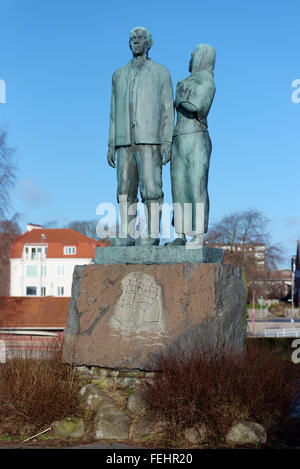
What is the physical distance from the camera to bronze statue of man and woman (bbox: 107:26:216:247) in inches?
268

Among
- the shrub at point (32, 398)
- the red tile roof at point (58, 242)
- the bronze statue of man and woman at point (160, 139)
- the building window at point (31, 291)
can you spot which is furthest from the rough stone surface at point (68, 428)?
the building window at point (31, 291)

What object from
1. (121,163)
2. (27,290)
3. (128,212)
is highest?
(121,163)

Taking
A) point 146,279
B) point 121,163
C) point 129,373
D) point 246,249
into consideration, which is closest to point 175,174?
point 121,163

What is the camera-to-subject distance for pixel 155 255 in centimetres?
660

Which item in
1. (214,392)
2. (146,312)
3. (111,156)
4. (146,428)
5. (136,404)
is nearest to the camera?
(214,392)

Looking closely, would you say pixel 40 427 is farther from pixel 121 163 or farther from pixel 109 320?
pixel 121 163

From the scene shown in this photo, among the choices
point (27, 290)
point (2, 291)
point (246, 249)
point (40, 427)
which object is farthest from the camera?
point (27, 290)

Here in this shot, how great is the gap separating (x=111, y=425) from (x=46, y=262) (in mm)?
46177

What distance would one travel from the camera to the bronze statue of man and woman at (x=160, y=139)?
6.80 meters

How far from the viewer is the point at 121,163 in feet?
23.2

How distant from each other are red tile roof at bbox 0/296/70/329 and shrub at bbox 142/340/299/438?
8.31m

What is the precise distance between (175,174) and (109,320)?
5.73ft

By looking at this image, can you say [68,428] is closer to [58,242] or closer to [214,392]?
[214,392]

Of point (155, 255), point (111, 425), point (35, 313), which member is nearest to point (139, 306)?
point (155, 255)
